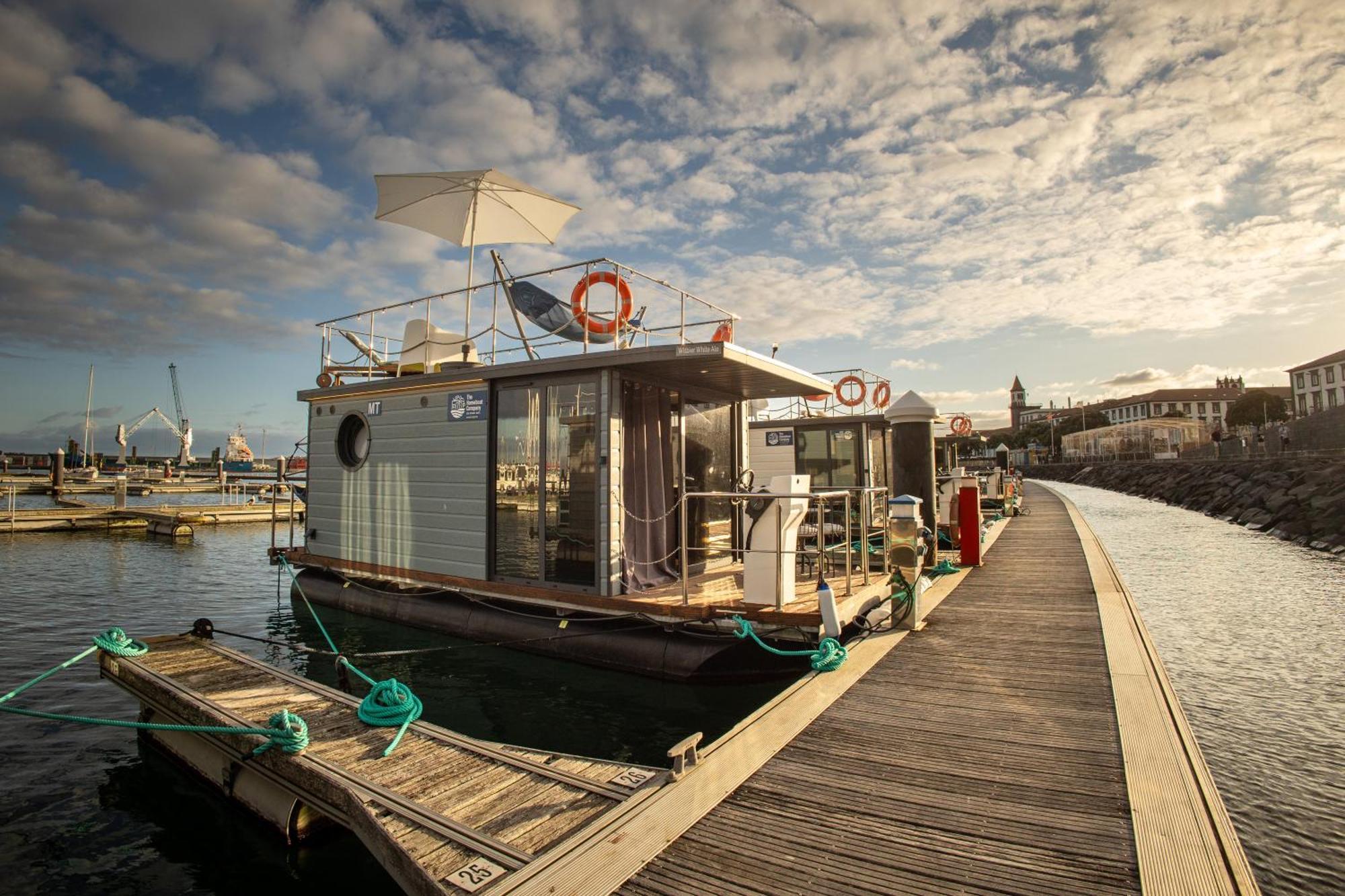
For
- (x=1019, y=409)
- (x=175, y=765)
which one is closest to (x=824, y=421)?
(x=175, y=765)

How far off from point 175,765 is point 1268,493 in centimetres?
3997

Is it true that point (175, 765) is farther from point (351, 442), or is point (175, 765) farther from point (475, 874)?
point (351, 442)

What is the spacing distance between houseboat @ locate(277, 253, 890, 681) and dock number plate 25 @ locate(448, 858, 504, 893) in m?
3.92

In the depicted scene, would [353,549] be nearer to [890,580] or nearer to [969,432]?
[890,580]

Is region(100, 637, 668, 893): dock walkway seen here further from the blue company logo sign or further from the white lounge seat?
the white lounge seat

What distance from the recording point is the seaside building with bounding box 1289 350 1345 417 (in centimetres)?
7638

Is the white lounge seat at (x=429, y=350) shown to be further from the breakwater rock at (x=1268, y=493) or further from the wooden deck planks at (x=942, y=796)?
the breakwater rock at (x=1268, y=493)

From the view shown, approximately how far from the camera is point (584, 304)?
8.70 metres

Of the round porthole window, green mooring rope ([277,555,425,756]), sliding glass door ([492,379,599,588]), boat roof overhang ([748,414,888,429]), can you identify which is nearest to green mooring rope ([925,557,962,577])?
boat roof overhang ([748,414,888,429])

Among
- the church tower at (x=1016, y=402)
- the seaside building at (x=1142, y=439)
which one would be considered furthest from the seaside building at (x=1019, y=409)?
the seaside building at (x=1142, y=439)

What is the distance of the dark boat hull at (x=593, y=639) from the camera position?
706cm

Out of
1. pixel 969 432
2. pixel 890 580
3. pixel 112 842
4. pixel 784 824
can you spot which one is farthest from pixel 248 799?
pixel 969 432

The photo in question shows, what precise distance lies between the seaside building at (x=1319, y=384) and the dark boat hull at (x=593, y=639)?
3733 inches

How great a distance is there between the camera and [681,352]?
7367 mm
